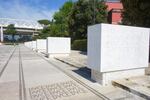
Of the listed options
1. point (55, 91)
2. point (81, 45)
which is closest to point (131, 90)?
point (55, 91)

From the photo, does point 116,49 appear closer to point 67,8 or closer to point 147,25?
point 147,25

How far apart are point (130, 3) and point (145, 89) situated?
259 inches

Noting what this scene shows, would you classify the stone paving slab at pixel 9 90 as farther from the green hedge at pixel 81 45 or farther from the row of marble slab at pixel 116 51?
the green hedge at pixel 81 45

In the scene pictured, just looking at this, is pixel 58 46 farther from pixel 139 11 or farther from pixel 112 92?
pixel 112 92

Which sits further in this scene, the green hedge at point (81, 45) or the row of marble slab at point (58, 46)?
the green hedge at point (81, 45)

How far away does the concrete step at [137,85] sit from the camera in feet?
16.3

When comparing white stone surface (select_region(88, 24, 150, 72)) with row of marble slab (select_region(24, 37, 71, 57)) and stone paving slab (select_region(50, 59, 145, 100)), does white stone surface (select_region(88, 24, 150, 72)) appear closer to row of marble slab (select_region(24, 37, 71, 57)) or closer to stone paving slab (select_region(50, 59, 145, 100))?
stone paving slab (select_region(50, 59, 145, 100))

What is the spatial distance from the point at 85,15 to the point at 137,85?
21160 mm

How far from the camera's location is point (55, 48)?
16.0 meters

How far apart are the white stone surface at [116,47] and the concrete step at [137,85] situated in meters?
0.43

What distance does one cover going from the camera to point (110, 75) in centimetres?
618

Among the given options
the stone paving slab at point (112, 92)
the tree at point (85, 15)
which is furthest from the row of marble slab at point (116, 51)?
the tree at point (85, 15)

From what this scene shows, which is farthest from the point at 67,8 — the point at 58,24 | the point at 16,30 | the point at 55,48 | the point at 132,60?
the point at 16,30

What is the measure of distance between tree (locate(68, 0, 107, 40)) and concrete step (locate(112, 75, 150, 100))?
19157 mm
